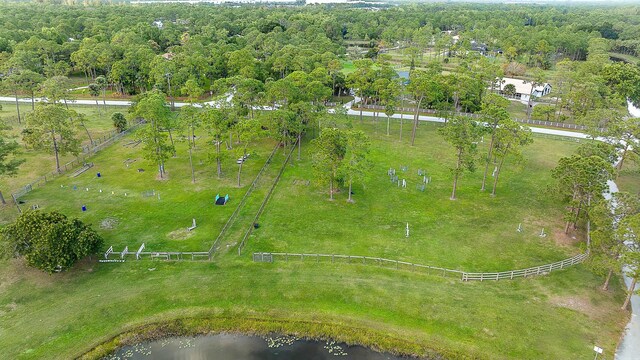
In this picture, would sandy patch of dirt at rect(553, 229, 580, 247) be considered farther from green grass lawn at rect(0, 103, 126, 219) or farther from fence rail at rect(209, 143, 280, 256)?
green grass lawn at rect(0, 103, 126, 219)

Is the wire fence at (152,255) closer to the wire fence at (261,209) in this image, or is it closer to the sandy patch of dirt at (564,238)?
the wire fence at (261,209)

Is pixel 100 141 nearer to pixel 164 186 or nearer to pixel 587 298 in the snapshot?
pixel 164 186

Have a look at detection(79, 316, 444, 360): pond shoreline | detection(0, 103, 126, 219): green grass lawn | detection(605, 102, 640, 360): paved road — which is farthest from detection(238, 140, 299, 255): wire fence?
detection(605, 102, 640, 360): paved road

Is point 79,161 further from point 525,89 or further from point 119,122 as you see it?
point 525,89

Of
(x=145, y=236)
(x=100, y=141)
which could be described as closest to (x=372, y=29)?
(x=100, y=141)

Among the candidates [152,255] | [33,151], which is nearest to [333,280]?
[152,255]

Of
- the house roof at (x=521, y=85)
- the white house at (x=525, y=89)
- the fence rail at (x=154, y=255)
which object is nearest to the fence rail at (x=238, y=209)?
the fence rail at (x=154, y=255)
